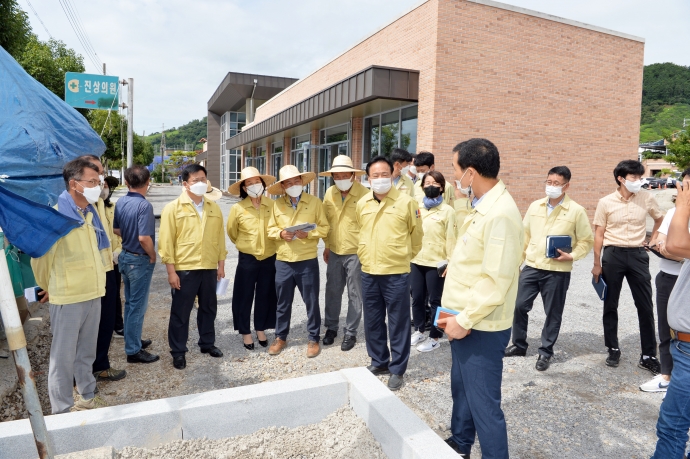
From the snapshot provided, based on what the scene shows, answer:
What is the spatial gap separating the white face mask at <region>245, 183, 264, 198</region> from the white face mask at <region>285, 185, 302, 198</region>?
274 millimetres

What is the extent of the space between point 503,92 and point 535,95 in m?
1.07

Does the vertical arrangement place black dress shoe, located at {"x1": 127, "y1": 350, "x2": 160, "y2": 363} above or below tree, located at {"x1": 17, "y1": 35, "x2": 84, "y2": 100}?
below

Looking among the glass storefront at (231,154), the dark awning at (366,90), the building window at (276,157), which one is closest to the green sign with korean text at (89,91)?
the dark awning at (366,90)

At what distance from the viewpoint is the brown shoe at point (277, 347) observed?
15.7ft

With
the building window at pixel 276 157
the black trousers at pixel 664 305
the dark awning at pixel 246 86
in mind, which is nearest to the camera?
the black trousers at pixel 664 305

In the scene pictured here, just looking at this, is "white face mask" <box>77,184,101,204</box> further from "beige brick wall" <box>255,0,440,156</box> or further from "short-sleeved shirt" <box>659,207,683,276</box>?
"beige brick wall" <box>255,0,440,156</box>

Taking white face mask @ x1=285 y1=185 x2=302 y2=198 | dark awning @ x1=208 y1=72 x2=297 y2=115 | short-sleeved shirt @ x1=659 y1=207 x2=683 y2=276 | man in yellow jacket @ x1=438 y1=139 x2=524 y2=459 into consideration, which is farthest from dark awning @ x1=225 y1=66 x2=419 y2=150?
dark awning @ x1=208 y1=72 x2=297 y2=115

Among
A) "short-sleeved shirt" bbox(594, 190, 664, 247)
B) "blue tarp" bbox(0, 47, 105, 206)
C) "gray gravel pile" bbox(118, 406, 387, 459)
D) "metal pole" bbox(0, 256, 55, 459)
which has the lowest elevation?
"gray gravel pile" bbox(118, 406, 387, 459)

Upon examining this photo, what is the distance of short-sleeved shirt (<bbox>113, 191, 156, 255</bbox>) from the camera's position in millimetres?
4328

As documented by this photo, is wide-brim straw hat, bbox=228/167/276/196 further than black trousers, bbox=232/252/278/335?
No

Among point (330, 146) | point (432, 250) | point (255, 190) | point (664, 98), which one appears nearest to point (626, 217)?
point (432, 250)

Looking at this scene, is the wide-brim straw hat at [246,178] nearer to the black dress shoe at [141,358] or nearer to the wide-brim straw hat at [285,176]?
the wide-brim straw hat at [285,176]

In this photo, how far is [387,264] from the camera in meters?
4.06

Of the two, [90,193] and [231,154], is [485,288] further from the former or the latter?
[231,154]
